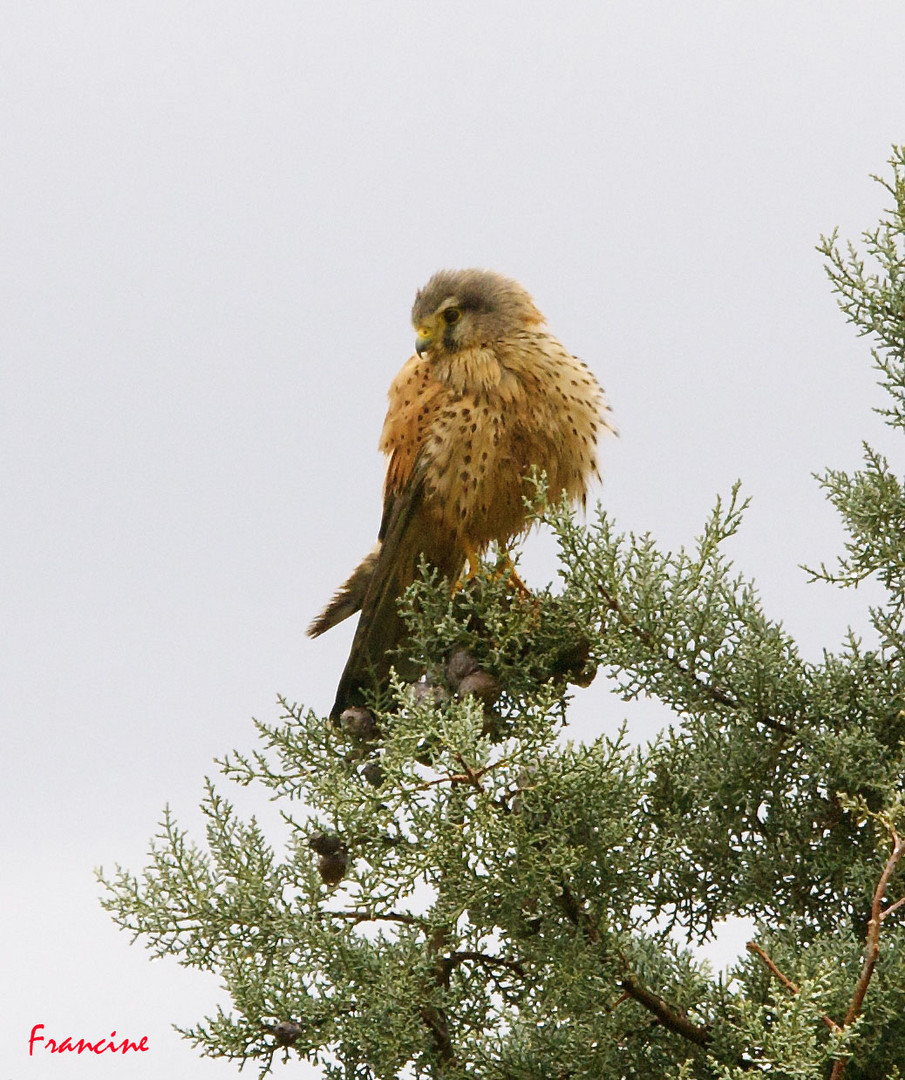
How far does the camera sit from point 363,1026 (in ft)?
7.63

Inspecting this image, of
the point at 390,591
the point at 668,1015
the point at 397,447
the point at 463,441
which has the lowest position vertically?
the point at 668,1015

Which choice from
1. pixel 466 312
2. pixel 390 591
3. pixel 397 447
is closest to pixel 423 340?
pixel 466 312

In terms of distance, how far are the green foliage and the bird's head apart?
2.44ft

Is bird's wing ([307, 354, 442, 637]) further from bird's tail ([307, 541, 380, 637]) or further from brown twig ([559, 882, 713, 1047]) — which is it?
brown twig ([559, 882, 713, 1047])

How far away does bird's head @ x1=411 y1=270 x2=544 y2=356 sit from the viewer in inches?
123

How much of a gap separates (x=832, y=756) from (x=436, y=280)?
148cm

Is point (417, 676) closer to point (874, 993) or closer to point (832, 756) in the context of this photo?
point (832, 756)

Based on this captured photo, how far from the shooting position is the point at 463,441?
299 cm

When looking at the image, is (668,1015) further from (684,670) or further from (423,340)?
(423,340)

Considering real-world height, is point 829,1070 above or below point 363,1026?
below

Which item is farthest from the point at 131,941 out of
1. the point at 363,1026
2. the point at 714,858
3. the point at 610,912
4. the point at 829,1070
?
the point at 829,1070

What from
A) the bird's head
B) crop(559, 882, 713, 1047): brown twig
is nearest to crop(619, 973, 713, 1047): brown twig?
crop(559, 882, 713, 1047): brown twig

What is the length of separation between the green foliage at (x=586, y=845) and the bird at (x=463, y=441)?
16.3 inches

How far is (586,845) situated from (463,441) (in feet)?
3.55
